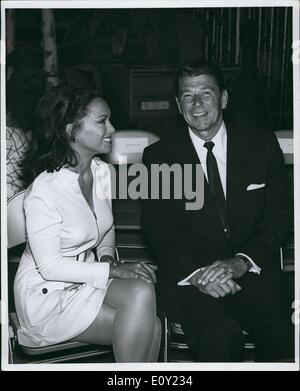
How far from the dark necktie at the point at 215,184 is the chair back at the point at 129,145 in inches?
8.1

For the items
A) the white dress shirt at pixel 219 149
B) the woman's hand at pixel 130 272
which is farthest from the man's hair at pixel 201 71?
the woman's hand at pixel 130 272

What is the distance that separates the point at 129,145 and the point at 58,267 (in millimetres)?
520

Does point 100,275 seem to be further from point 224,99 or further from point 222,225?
point 224,99

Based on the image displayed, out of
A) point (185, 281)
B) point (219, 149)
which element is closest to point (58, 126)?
point (219, 149)

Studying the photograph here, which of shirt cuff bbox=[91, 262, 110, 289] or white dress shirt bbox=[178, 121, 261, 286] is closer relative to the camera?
shirt cuff bbox=[91, 262, 110, 289]

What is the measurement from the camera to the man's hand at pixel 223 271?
1.77 m

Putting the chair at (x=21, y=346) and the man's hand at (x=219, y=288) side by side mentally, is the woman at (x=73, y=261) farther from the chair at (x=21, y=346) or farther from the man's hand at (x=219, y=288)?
the man's hand at (x=219, y=288)

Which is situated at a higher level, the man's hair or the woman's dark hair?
the man's hair

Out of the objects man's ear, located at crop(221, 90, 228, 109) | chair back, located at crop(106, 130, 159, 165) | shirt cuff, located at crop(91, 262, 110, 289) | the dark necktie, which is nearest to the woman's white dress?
shirt cuff, located at crop(91, 262, 110, 289)

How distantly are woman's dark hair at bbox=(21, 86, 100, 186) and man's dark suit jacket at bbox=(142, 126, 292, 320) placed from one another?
303 millimetres

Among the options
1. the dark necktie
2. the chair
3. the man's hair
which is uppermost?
the man's hair

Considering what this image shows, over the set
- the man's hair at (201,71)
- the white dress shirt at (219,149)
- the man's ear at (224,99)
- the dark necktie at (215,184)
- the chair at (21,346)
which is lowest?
the chair at (21,346)

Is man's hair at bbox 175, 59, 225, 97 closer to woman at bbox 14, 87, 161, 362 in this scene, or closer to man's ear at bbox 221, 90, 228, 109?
man's ear at bbox 221, 90, 228, 109

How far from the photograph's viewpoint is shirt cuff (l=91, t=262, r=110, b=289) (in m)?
1.73
